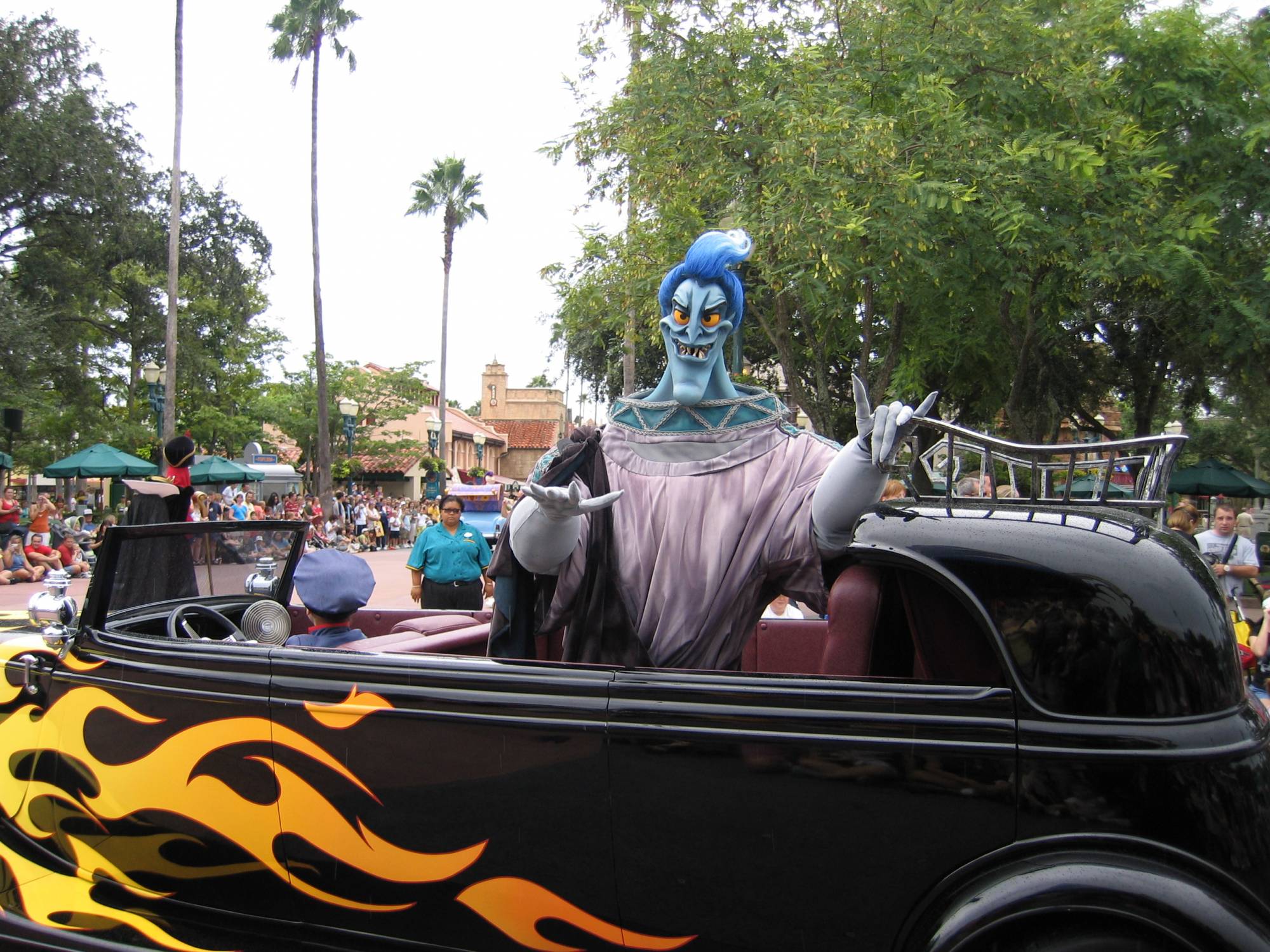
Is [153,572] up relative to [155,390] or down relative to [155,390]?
down

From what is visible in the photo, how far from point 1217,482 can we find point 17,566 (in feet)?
62.1

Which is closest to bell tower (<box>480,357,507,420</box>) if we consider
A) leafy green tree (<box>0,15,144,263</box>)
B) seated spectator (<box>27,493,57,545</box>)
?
leafy green tree (<box>0,15,144,263</box>)

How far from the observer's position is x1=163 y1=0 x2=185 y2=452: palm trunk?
1861 cm

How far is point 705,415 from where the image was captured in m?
2.92

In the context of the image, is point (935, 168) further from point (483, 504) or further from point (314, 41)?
point (314, 41)

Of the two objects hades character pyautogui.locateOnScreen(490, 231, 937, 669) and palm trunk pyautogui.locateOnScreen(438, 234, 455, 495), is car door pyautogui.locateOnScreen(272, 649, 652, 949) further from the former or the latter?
palm trunk pyautogui.locateOnScreen(438, 234, 455, 495)

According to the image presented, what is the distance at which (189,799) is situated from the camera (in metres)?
2.39

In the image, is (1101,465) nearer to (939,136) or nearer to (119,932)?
(119,932)

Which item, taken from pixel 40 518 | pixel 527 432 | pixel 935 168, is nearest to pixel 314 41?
pixel 40 518

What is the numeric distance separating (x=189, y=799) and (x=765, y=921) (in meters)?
1.51

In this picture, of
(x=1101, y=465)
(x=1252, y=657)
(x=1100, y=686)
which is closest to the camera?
(x=1100, y=686)

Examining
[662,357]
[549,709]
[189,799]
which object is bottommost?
[189,799]

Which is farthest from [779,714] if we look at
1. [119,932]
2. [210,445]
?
[210,445]

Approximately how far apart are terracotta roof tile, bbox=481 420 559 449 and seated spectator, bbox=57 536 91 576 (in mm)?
60702
